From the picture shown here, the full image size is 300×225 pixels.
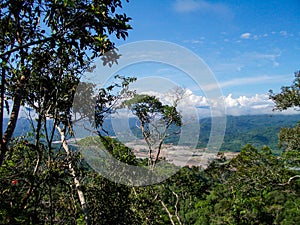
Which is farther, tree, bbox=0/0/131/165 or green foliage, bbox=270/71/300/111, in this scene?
green foliage, bbox=270/71/300/111

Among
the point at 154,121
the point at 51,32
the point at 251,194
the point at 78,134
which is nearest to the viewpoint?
the point at 51,32

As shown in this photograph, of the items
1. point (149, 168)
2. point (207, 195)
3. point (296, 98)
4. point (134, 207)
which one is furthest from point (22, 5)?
point (207, 195)

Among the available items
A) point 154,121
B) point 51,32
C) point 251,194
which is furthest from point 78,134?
point 251,194

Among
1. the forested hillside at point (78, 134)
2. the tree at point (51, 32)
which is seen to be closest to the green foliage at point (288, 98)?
the forested hillside at point (78, 134)

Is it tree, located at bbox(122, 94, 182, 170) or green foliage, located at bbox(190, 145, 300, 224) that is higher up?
tree, located at bbox(122, 94, 182, 170)

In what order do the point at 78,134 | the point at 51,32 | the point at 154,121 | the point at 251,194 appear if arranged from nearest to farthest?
the point at 51,32
the point at 78,134
the point at 154,121
the point at 251,194

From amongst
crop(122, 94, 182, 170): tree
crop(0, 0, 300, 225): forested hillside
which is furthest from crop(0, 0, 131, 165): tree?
crop(122, 94, 182, 170): tree

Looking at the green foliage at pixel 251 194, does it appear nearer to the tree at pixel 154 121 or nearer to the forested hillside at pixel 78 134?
the forested hillside at pixel 78 134

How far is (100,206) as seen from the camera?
6098 mm

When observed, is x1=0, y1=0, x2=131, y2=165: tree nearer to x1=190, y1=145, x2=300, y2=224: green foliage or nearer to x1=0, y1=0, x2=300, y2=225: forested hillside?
x1=0, y1=0, x2=300, y2=225: forested hillside

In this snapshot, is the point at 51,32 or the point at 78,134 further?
the point at 78,134

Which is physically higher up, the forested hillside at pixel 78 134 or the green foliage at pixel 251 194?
the forested hillside at pixel 78 134

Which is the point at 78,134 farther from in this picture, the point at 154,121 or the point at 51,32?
the point at 154,121

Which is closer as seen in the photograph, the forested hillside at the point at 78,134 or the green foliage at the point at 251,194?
the forested hillside at the point at 78,134
